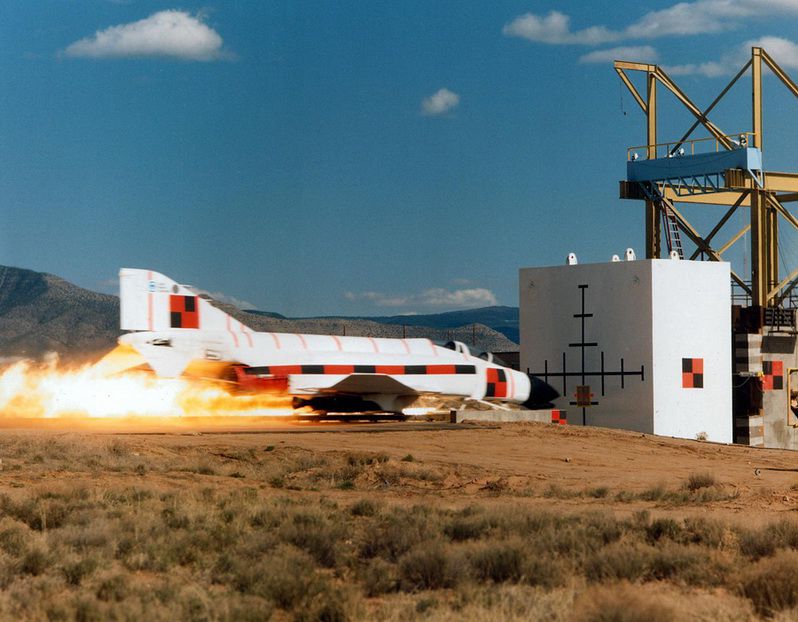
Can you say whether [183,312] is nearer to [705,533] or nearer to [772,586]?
[705,533]

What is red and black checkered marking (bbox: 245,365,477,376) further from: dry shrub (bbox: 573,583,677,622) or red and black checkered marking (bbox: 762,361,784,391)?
dry shrub (bbox: 573,583,677,622)

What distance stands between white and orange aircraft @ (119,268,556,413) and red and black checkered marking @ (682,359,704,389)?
6.40 m

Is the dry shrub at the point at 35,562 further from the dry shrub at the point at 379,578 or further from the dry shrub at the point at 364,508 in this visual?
the dry shrub at the point at 364,508

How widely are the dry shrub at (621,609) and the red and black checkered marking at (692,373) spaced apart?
32084mm

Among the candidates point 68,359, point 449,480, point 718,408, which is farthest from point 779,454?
point 68,359

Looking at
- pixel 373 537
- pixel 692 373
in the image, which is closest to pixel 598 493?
pixel 373 537

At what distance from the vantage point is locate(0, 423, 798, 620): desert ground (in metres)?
10.7

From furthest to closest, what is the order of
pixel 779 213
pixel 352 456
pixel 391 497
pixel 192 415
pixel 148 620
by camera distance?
pixel 779 213, pixel 192 415, pixel 352 456, pixel 391 497, pixel 148 620

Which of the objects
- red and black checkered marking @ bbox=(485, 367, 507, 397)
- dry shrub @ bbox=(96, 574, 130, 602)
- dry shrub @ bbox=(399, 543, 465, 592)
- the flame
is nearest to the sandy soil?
the flame

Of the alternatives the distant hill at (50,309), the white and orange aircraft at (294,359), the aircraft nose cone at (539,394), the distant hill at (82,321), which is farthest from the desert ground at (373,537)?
the distant hill at (50,309)

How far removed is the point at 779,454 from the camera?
34.4 metres

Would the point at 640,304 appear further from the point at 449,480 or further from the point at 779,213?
the point at 449,480

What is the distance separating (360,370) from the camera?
119ft

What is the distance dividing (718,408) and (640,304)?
533 cm
